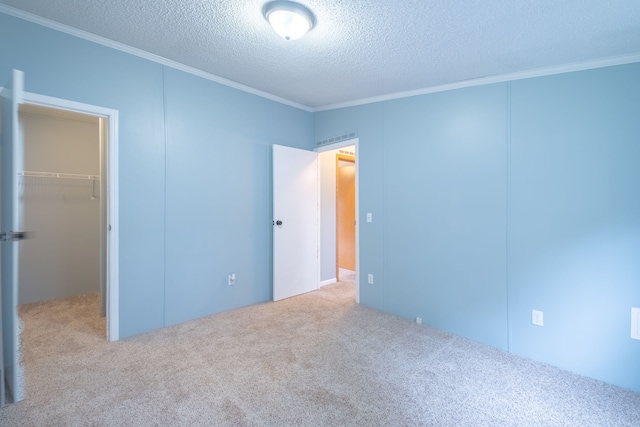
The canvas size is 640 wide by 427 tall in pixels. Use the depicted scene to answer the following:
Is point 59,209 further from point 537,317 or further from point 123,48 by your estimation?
point 537,317

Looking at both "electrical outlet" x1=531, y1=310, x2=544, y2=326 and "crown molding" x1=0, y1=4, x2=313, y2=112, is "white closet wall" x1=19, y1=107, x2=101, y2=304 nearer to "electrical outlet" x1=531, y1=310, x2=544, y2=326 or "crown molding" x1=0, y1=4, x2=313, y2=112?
"crown molding" x1=0, y1=4, x2=313, y2=112

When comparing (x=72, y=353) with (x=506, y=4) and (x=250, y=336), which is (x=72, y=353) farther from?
(x=506, y=4)

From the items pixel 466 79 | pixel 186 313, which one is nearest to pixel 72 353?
pixel 186 313

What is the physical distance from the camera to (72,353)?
2.39 metres

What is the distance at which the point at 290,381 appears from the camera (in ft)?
6.80

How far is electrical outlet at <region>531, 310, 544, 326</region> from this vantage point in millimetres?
2467

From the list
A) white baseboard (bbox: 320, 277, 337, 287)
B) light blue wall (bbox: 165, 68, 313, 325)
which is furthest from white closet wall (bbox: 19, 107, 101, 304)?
white baseboard (bbox: 320, 277, 337, 287)

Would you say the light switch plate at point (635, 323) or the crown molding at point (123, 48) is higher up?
the crown molding at point (123, 48)

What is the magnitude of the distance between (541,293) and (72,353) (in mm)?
3840

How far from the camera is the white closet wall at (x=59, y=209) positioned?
11.9 feet

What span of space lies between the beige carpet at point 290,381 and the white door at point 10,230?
0.78ft

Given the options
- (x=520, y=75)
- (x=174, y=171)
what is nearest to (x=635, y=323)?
(x=520, y=75)

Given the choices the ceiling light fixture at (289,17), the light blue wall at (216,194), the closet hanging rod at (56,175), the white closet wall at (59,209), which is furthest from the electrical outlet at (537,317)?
the closet hanging rod at (56,175)

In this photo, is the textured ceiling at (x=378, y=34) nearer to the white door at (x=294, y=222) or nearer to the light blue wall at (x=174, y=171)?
the light blue wall at (x=174, y=171)
